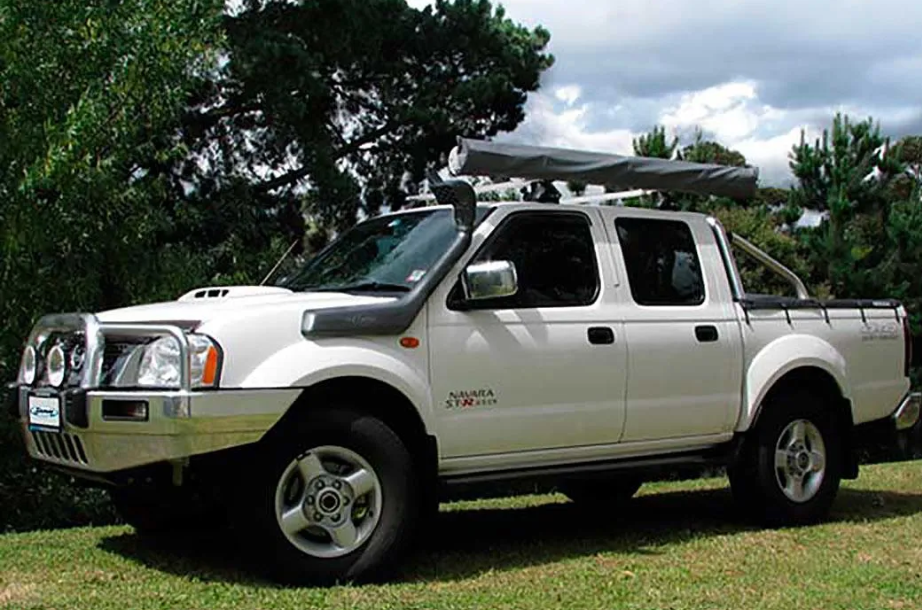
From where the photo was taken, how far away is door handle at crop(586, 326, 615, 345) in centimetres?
671

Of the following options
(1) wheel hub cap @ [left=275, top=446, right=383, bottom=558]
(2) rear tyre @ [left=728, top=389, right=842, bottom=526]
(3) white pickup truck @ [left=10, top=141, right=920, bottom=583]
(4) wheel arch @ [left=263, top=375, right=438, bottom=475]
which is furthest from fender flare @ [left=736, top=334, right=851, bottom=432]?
(1) wheel hub cap @ [left=275, top=446, right=383, bottom=558]

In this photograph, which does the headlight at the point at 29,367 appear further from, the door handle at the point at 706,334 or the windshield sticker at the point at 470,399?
the door handle at the point at 706,334

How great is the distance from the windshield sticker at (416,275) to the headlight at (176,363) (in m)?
1.19

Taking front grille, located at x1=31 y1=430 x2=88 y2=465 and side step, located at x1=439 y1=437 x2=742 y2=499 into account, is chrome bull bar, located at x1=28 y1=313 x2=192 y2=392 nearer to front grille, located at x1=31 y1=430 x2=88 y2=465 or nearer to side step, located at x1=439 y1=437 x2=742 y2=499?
front grille, located at x1=31 y1=430 x2=88 y2=465

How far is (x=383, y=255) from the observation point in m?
6.71

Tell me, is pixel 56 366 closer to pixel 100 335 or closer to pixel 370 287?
pixel 100 335

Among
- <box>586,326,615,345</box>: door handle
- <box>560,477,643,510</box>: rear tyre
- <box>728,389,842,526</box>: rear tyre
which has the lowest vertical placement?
<box>560,477,643,510</box>: rear tyre

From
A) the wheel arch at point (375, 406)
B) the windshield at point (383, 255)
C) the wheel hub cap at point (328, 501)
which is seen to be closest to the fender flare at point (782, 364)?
the windshield at point (383, 255)

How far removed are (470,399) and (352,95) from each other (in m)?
11.0

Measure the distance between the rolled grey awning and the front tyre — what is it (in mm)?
1645

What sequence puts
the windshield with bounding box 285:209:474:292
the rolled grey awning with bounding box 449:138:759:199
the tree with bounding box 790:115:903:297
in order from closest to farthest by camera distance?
1. the windshield with bounding box 285:209:474:292
2. the rolled grey awning with bounding box 449:138:759:199
3. the tree with bounding box 790:115:903:297

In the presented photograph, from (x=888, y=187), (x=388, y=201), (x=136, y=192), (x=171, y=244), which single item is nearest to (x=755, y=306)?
(x=136, y=192)

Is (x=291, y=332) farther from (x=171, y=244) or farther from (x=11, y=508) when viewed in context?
(x=171, y=244)

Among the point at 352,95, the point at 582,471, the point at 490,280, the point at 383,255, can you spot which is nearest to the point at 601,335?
the point at 582,471
